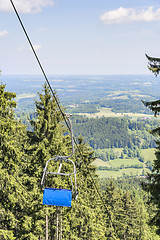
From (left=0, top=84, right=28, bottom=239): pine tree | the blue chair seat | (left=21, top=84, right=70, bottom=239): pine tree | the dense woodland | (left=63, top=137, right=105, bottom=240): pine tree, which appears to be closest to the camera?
the blue chair seat

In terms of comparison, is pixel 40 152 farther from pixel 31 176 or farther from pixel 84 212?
pixel 84 212

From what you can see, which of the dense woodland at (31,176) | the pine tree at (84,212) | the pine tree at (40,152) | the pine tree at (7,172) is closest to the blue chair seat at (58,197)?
the dense woodland at (31,176)

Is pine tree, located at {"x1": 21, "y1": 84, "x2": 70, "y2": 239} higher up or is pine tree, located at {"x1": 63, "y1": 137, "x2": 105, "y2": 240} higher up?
pine tree, located at {"x1": 21, "y1": 84, "x2": 70, "y2": 239}

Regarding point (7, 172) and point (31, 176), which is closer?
point (7, 172)

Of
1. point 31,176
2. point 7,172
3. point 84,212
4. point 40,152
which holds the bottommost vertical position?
point 84,212

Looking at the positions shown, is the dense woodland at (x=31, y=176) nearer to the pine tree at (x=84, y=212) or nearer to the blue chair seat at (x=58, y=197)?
the pine tree at (x=84, y=212)

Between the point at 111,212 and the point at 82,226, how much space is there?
8.51 metres

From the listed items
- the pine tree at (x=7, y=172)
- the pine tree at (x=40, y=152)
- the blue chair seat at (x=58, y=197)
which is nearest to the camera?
the blue chair seat at (x=58, y=197)

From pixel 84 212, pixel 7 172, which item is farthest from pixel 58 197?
pixel 84 212

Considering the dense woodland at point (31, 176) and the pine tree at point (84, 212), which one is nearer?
the dense woodland at point (31, 176)

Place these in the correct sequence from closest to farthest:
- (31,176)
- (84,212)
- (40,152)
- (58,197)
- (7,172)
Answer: (58,197) → (7,172) → (40,152) → (31,176) → (84,212)

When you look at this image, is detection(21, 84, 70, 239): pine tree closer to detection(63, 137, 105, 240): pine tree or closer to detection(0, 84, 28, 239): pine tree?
detection(0, 84, 28, 239): pine tree

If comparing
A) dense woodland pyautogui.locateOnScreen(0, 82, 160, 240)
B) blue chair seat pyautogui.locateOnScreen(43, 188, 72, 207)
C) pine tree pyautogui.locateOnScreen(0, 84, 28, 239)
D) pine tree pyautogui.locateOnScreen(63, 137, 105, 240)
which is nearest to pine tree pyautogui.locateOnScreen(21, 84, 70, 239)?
dense woodland pyautogui.locateOnScreen(0, 82, 160, 240)

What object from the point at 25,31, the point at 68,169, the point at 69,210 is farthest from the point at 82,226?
the point at 25,31
